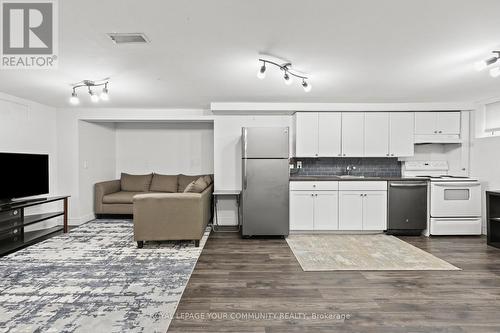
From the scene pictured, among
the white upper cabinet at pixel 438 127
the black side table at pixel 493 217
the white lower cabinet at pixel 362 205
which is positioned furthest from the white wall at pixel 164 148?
the black side table at pixel 493 217

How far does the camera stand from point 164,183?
625cm

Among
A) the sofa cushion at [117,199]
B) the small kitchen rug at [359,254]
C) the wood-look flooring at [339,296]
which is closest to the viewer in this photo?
the wood-look flooring at [339,296]

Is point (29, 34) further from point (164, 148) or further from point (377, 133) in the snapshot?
point (377, 133)

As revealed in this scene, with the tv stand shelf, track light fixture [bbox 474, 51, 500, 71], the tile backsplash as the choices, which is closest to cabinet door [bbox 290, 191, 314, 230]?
the tile backsplash

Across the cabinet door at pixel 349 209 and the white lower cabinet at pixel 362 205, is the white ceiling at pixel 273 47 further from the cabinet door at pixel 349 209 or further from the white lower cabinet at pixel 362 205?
the cabinet door at pixel 349 209

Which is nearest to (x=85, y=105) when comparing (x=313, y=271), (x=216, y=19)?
(x=216, y=19)

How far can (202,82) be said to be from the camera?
3.66 metres

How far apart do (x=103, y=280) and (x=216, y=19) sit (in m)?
2.69

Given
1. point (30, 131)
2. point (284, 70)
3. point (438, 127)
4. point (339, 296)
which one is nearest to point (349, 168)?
point (438, 127)

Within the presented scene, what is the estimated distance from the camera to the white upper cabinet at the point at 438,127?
494 centimetres

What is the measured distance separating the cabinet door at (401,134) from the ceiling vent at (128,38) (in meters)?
4.26

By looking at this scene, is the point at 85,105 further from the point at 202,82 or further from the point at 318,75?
the point at 318,75

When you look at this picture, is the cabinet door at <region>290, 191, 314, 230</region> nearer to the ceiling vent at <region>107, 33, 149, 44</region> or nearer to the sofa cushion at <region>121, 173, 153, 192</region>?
the ceiling vent at <region>107, 33, 149, 44</region>

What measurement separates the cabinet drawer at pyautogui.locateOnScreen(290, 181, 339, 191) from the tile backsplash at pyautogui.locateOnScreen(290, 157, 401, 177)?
0.57m
